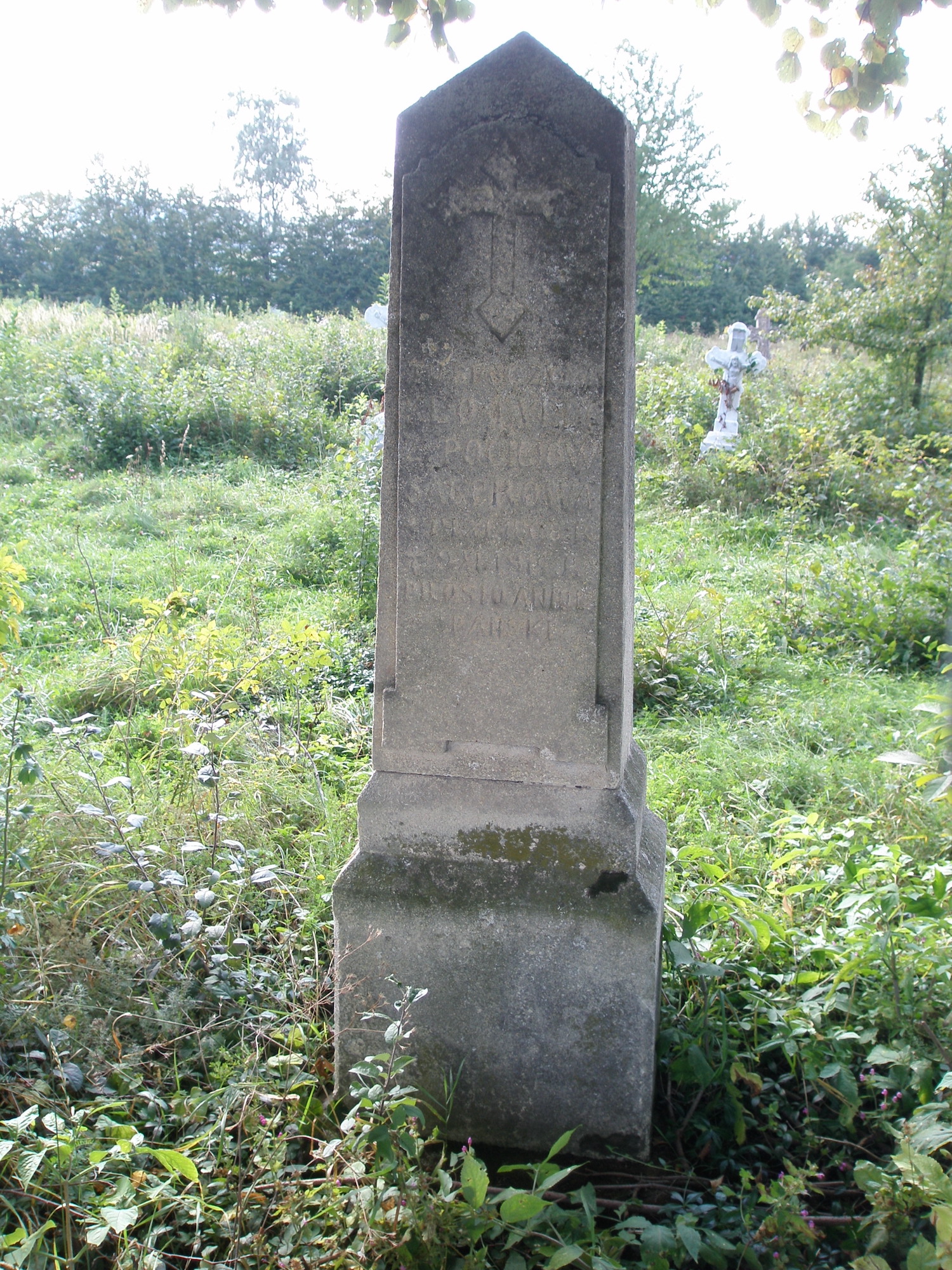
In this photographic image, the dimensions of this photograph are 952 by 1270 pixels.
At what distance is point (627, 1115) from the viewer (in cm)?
191

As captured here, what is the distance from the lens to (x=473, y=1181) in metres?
1.55

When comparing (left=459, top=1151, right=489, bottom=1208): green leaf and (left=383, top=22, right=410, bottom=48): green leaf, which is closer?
(left=459, top=1151, right=489, bottom=1208): green leaf

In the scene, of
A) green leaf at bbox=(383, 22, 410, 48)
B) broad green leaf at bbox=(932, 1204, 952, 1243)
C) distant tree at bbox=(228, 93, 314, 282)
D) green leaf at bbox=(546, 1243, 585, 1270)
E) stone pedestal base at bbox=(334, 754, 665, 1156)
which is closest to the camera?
broad green leaf at bbox=(932, 1204, 952, 1243)

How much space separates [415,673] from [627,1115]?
1.05 meters

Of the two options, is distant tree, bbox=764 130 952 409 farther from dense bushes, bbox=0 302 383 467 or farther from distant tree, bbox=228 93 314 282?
distant tree, bbox=228 93 314 282

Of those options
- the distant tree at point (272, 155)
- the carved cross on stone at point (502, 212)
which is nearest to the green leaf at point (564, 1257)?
the carved cross on stone at point (502, 212)

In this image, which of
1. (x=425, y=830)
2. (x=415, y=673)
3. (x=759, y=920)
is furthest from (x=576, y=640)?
(x=759, y=920)

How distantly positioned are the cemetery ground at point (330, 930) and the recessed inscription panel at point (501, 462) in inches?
24.4

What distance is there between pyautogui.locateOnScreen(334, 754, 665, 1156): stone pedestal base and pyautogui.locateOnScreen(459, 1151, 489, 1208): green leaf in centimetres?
38

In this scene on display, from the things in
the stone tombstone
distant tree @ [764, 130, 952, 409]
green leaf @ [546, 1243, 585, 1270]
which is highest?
distant tree @ [764, 130, 952, 409]

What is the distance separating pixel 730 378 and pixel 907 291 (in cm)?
206

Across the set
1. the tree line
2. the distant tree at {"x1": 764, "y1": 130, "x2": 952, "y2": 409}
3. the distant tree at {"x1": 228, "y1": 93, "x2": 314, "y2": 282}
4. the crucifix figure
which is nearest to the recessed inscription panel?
the crucifix figure

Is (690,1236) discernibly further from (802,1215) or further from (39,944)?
(39,944)

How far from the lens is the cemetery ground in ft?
5.30
